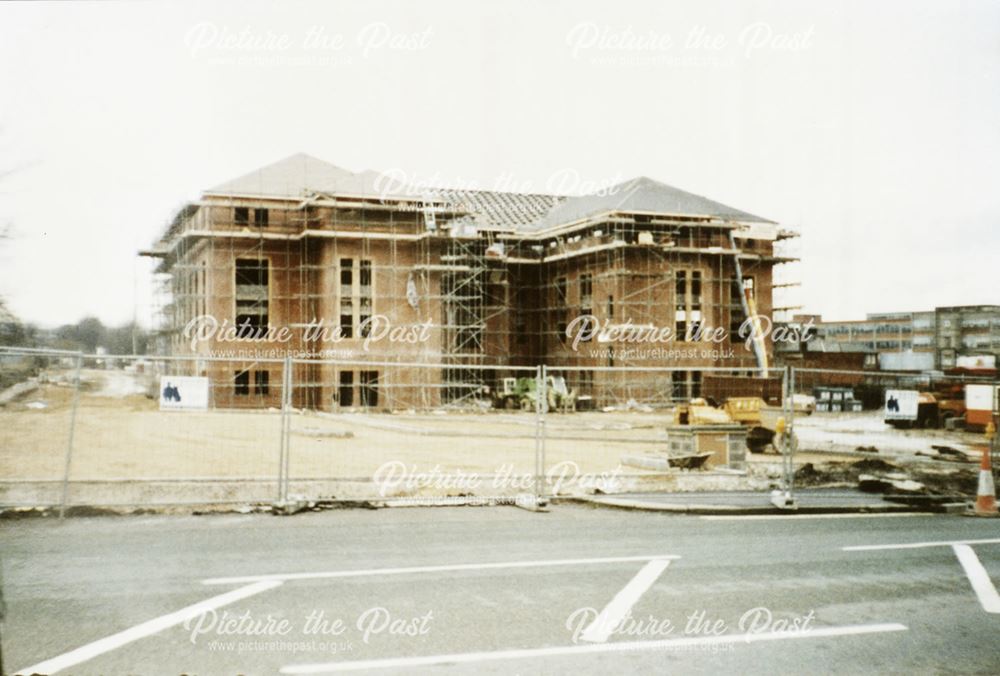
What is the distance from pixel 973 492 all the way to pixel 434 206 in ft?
105

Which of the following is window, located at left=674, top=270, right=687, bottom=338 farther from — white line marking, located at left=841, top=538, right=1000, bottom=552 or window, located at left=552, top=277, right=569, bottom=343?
white line marking, located at left=841, top=538, right=1000, bottom=552

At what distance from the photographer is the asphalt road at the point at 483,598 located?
5.37 meters

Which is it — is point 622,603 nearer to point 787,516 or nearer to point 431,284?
point 787,516

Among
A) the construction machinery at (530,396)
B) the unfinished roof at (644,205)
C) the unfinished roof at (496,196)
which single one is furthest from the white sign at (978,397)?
the unfinished roof at (496,196)

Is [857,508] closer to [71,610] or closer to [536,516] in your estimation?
[536,516]

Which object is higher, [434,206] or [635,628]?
[434,206]

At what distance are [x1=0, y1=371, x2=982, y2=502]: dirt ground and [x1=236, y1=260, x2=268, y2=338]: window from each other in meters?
10.2

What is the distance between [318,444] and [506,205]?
35849 mm

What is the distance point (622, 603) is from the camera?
21.8ft

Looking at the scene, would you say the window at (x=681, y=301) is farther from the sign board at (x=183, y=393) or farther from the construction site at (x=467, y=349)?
the sign board at (x=183, y=393)

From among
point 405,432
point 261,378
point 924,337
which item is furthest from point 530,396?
point 924,337

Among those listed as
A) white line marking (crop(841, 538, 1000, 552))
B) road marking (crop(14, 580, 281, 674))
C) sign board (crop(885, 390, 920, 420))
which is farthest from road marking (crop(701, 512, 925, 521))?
road marking (crop(14, 580, 281, 674))

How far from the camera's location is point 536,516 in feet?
35.9

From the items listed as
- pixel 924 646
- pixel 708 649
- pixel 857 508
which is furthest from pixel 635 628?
pixel 857 508
